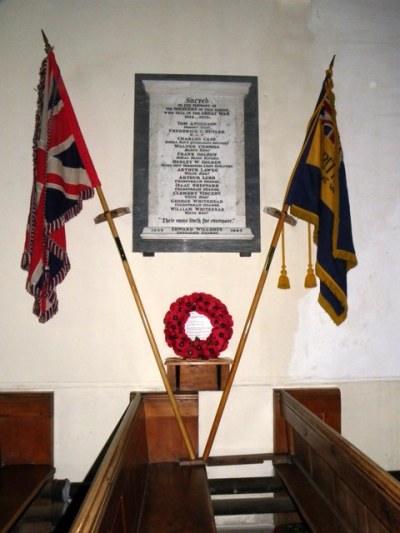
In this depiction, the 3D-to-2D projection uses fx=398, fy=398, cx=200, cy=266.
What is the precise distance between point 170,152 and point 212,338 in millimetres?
1243

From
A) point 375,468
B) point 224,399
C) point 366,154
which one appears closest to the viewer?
point 375,468

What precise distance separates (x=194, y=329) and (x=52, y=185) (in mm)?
1180

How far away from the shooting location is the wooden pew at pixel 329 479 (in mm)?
1078

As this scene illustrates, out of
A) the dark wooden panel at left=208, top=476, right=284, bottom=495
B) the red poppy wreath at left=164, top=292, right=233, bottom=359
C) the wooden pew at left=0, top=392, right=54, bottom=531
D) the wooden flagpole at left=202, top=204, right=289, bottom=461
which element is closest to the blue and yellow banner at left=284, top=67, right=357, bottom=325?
the wooden flagpole at left=202, top=204, right=289, bottom=461

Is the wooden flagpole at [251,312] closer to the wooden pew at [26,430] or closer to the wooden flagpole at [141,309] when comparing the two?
the wooden flagpole at [141,309]

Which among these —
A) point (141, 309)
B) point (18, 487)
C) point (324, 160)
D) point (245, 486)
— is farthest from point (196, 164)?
point (18, 487)

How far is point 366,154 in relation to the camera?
Answer: 274 cm

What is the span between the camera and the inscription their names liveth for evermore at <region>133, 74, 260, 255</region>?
2.59 metres

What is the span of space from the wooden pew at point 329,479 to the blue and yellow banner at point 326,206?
0.70 meters

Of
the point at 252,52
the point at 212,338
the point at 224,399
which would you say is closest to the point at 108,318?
the point at 212,338

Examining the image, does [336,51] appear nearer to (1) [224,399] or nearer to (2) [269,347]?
(2) [269,347]

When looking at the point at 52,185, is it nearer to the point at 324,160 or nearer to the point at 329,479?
the point at 324,160

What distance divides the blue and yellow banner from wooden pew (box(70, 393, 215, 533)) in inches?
41.3

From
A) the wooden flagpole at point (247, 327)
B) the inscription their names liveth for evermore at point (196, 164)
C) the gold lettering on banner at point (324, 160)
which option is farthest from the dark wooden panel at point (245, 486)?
the gold lettering on banner at point (324, 160)
